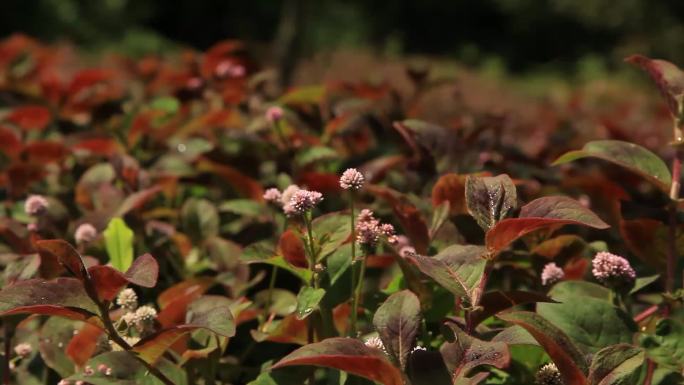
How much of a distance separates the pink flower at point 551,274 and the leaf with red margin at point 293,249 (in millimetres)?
374

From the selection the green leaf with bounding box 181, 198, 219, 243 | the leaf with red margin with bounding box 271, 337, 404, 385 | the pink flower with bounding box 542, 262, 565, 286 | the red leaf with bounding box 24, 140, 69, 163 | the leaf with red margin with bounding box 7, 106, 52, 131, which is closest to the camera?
the leaf with red margin with bounding box 271, 337, 404, 385

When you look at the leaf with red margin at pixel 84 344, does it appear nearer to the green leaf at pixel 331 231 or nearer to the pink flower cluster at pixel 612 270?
the green leaf at pixel 331 231

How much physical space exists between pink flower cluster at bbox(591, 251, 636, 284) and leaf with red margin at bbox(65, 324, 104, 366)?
73cm

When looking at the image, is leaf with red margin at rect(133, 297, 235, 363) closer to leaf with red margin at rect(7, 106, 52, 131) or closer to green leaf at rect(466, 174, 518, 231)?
green leaf at rect(466, 174, 518, 231)

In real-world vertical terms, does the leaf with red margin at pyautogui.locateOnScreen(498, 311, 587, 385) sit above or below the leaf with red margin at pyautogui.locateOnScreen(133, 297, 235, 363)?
above

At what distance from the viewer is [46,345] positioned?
1.37 m

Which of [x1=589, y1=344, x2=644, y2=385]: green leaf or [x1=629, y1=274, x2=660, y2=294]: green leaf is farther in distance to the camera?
[x1=629, y1=274, x2=660, y2=294]: green leaf

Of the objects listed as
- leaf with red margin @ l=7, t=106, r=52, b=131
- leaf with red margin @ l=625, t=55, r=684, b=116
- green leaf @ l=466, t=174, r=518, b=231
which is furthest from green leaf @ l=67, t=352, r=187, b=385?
leaf with red margin @ l=7, t=106, r=52, b=131

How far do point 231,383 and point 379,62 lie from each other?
380 inches

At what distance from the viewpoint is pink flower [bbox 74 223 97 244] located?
1591 mm

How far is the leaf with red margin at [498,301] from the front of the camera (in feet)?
3.79

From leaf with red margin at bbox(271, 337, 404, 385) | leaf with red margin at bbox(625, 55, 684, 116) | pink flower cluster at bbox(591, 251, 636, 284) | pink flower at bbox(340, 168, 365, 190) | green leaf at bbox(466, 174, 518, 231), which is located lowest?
pink flower cluster at bbox(591, 251, 636, 284)

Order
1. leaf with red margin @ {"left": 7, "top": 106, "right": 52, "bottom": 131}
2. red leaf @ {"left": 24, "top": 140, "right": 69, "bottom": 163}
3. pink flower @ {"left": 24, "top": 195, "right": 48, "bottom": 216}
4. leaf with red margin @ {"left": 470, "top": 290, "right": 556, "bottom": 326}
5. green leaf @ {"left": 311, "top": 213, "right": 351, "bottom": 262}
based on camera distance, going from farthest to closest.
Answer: leaf with red margin @ {"left": 7, "top": 106, "right": 52, "bottom": 131}
red leaf @ {"left": 24, "top": 140, "right": 69, "bottom": 163}
pink flower @ {"left": 24, "top": 195, "right": 48, "bottom": 216}
green leaf @ {"left": 311, "top": 213, "right": 351, "bottom": 262}
leaf with red margin @ {"left": 470, "top": 290, "right": 556, "bottom": 326}

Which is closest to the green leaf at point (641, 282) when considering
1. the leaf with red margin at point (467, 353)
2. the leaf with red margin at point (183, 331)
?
the leaf with red margin at point (467, 353)
